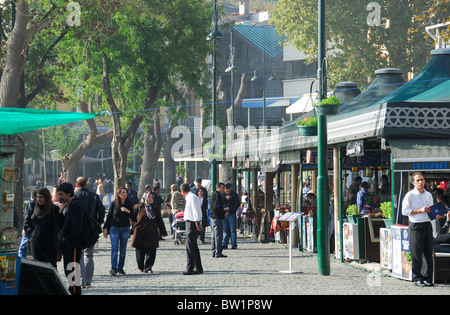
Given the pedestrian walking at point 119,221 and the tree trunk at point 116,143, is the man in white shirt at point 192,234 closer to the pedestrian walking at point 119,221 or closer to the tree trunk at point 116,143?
the pedestrian walking at point 119,221

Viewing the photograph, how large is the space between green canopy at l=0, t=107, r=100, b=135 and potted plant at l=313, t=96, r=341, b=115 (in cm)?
725

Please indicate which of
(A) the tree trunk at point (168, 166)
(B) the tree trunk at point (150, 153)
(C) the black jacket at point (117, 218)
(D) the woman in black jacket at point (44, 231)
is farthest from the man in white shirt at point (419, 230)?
(A) the tree trunk at point (168, 166)

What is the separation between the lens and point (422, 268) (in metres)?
14.4

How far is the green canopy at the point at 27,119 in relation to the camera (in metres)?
8.38

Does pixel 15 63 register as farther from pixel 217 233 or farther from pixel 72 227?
pixel 72 227

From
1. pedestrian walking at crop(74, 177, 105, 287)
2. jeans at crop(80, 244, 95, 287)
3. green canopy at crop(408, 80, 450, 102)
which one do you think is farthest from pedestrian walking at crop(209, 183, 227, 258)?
jeans at crop(80, 244, 95, 287)

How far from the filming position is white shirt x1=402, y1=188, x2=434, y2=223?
14.2 m

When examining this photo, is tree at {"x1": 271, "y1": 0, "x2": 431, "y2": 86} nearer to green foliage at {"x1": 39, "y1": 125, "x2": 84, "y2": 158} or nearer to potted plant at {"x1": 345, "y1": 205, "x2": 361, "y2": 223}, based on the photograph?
green foliage at {"x1": 39, "y1": 125, "x2": 84, "y2": 158}

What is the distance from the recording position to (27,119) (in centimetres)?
869

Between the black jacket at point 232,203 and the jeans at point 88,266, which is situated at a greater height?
the black jacket at point 232,203

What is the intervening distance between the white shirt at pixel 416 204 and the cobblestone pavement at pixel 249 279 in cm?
113

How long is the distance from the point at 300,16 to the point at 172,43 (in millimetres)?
18268

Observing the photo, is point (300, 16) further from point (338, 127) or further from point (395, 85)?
point (338, 127)

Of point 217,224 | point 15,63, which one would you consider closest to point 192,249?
point 217,224
